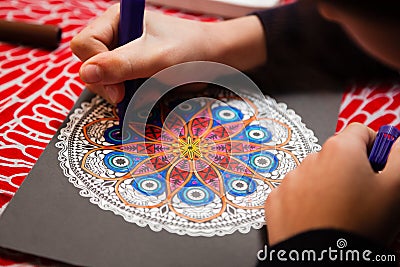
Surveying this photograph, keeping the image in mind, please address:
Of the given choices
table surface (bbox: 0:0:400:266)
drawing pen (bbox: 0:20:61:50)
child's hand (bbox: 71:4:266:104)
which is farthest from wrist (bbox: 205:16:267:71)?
drawing pen (bbox: 0:20:61:50)

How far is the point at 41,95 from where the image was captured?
1.98ft

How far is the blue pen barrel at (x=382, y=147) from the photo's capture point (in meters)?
0.49

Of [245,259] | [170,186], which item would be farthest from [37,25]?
[245,259]

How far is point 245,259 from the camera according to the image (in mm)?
432

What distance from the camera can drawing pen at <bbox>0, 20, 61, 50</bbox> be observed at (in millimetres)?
677

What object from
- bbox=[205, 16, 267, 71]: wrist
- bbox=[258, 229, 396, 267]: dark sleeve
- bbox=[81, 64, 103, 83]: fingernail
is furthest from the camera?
bbox=[205, 16, 267, 71]: wrist

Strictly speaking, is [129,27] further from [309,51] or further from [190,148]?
[309,51]

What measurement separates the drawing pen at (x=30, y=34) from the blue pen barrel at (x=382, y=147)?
426 mm

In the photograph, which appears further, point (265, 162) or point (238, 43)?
point (238, 43)

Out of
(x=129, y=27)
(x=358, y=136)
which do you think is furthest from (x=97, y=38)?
(x=358, y=136)

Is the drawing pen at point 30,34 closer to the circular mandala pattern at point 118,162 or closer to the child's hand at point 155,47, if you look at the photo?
the child's hand at point 155,47

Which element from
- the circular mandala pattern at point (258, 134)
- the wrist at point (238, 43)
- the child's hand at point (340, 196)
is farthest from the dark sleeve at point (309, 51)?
the child's hand at point (340, 196)

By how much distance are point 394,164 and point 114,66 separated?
288 mm

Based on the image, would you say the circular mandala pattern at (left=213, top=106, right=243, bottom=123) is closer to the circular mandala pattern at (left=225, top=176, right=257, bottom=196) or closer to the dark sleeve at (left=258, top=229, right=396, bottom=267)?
the circular mandala pattern at (left=225, top=176, right=257, bottom=196)
